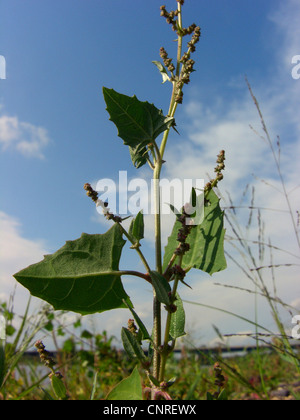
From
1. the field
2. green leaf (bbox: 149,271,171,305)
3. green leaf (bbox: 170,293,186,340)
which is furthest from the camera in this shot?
the field

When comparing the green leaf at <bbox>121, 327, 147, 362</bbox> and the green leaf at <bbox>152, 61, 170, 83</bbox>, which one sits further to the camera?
the green leaf at <bbox>152, 61, 170, 83</bbox>

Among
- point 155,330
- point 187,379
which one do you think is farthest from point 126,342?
point 187,379

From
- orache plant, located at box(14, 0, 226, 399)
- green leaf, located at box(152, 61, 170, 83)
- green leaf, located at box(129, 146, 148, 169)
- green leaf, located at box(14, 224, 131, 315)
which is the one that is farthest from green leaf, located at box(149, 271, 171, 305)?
green leaf, located at box(152, 61, 170, 83)

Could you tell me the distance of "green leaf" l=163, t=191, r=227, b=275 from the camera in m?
1.23

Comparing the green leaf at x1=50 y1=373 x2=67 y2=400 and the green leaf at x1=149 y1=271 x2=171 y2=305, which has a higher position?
the green leaf at x1=149 y1=271 x2=171 y2=305

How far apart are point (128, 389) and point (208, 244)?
0.49 meters

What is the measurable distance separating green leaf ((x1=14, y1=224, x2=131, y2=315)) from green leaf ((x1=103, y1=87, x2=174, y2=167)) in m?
0.32

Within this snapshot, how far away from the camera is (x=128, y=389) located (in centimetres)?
113

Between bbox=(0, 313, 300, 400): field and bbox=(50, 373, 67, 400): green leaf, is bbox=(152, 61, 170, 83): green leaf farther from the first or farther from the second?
bbox=(0, 313, 300, 400): field

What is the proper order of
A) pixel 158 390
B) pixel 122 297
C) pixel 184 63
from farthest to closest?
1. pixel 184 63
2. pixel 122 297
3. pixel 158 390

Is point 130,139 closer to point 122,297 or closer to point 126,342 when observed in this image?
point 122,297

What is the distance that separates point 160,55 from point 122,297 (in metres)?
0.86
